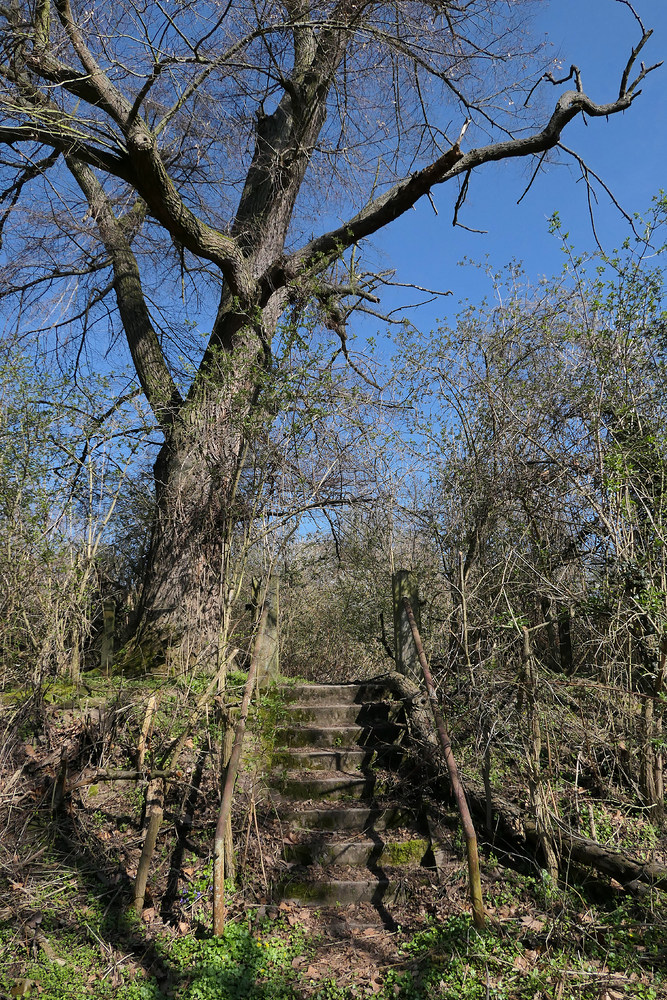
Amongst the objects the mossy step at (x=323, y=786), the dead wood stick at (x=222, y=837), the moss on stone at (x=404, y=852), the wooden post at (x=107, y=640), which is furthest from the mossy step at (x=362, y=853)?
the wooden post at (x=107, y=640)

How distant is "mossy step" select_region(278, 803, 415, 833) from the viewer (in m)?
5.40

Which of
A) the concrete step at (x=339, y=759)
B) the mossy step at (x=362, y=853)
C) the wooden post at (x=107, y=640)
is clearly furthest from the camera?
the wooden post at (x=107, y=640)

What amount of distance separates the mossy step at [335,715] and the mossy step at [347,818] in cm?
120

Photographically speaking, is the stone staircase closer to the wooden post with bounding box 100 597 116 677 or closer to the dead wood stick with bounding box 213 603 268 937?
the dead wood stick with bounding box 213 603 268 937

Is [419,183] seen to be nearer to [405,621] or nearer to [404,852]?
[405,621]

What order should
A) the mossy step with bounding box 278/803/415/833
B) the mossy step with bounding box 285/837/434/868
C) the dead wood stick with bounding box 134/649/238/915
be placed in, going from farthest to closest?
the mossy step with bounding box 278/803/415/833 → the mossy step with bounding box 285/837/434/868 → the dead wood stick with bounding box 134/649/238/915

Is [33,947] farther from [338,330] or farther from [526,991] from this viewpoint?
[338,330]

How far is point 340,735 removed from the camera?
6.39m

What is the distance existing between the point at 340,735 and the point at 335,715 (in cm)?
35

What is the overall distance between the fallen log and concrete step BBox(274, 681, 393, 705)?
0.38m

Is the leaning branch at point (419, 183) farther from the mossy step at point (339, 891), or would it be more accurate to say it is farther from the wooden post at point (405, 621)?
the mossy step at point (339, 891)

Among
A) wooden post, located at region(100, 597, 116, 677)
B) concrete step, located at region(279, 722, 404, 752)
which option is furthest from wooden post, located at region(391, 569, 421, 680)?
wooden post, located at region(100, 597, 116, 677)

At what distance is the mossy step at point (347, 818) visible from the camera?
540 centimetres

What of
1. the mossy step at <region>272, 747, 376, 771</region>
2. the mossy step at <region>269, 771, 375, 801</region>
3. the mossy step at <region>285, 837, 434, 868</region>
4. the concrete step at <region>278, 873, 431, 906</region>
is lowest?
the concrete step at <region>278, 873, 431, 906</region>
